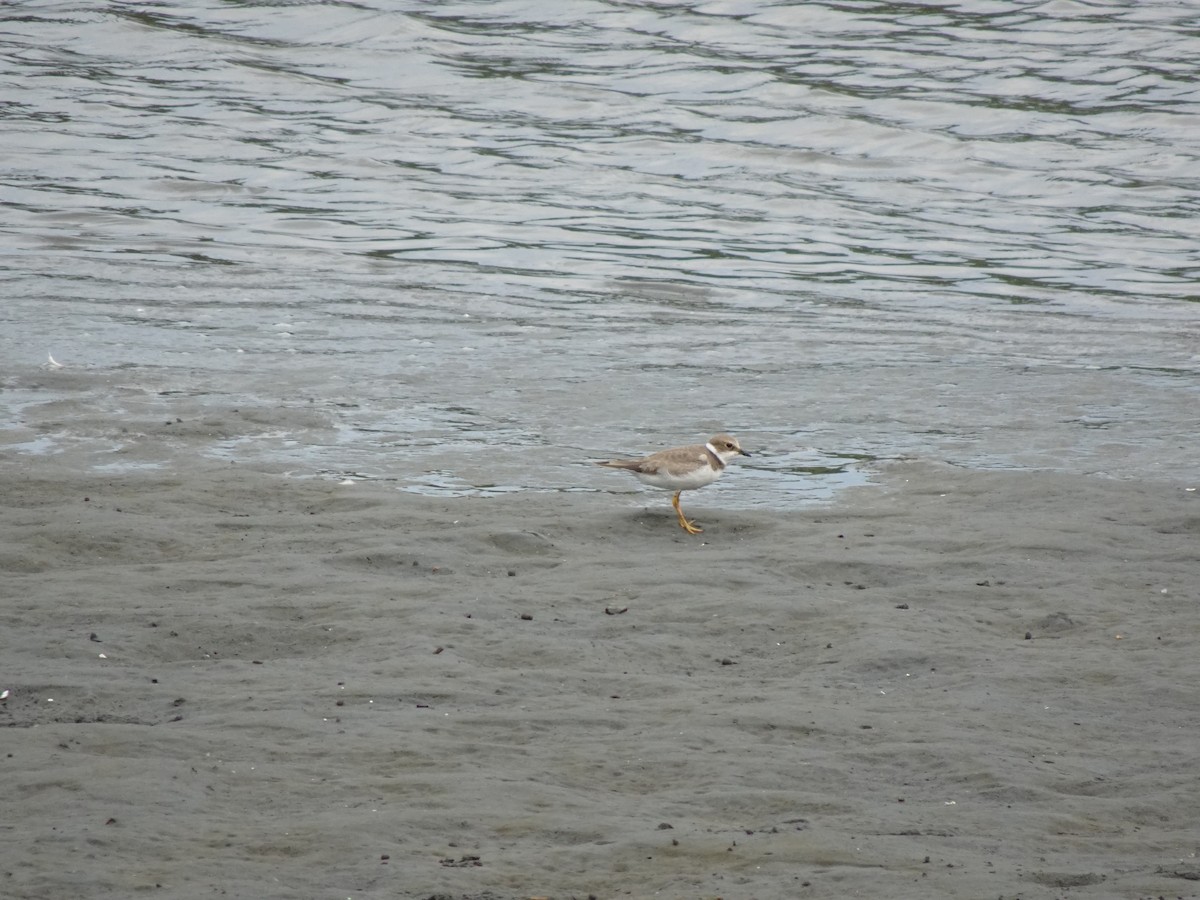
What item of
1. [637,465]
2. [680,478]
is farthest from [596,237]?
[680,478]

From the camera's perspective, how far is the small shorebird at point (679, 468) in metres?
8.06

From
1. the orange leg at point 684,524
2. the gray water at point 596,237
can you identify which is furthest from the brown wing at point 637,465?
the gray water at point 596,237

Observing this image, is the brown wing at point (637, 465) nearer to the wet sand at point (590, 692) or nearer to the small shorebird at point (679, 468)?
the small shorebird at point (679, 468)

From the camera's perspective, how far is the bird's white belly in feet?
26.5

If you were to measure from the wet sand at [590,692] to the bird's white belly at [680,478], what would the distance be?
26 centimetres

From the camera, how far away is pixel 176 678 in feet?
19.4

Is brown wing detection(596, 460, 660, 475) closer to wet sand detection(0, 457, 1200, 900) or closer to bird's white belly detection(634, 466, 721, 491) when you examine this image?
bird's white belly detection(634, 466, 721, 491)

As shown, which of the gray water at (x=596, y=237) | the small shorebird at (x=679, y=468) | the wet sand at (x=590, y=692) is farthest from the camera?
the gray water at (x=596, y=237)

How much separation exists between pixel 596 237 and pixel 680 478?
878cm

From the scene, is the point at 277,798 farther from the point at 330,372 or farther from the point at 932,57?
the point at 932,57

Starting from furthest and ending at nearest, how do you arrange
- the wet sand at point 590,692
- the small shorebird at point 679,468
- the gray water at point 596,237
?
the gray water at point 596,237 < the small shorebird at point 679,468 < the wet sand at point 590,692

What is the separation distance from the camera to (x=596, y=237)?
54.2 ft

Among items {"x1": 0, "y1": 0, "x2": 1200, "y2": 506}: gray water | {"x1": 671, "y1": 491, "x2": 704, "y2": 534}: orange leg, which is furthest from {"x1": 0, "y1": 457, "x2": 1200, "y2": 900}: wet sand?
{"x1": 0, "y1": 0, "x2": 1200, "y2": 506}: gray water

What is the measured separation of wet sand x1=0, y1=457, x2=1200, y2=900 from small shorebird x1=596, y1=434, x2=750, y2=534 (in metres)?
0.26
